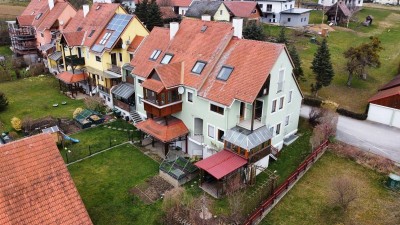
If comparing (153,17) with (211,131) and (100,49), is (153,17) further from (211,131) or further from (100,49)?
(211,131)

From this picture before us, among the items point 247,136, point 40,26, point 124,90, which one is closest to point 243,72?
point 247,136

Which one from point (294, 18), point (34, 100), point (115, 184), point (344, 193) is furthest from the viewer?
point (294, 18)

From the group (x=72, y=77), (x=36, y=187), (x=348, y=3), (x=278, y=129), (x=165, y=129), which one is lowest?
(x=278, y=129)

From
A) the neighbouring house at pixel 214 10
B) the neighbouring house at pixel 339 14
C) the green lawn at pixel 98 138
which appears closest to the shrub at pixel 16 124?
the green lawn at pixel 98 138

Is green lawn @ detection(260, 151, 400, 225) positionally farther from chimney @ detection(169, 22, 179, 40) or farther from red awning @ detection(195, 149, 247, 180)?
chimney @ detection(169, 22, 179, 40)

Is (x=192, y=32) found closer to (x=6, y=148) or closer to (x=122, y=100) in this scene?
(x=122, y=100)

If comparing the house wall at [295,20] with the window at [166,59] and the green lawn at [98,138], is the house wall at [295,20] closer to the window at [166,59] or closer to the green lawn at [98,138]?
the window at [166,59]
